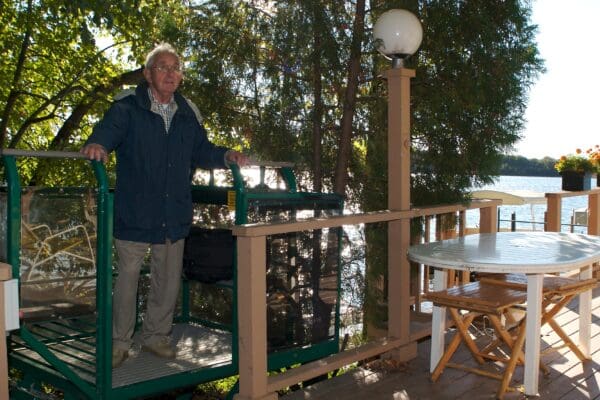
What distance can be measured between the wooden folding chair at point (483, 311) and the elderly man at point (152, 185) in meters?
1.42

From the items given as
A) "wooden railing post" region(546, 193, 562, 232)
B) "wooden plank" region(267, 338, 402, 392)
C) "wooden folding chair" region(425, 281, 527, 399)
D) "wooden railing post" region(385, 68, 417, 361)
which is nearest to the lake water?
"wooden railing post" region(546, 193, 562, 232)

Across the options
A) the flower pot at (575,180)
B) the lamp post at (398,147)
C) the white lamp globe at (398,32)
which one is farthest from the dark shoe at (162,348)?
the flower pot at (575,180)

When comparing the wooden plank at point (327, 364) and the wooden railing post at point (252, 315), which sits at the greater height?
the wooden railing post at point (252, 315)

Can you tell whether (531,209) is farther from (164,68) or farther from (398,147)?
(164,68)

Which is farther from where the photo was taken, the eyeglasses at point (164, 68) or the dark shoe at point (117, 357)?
the eyeglasses at point (164, 68)

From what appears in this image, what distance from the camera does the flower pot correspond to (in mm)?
6684

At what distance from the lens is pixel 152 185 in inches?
133

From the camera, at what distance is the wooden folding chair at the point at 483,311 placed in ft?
10.8

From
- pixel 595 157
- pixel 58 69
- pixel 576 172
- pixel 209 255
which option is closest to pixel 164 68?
pixel 209 255

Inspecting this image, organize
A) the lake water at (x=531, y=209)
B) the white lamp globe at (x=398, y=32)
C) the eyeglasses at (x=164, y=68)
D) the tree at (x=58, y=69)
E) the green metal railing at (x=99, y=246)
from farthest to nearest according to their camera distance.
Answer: the tree at (x=58, y=69) < the lake water at (x=531, y=209) < the white lamp globe at (x=398, y=32) < the eyeglasses at (x=164, y=68) < the green metal railing at (x=99, y=246)

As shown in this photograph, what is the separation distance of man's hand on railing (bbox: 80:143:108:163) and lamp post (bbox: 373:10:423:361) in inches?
66.1

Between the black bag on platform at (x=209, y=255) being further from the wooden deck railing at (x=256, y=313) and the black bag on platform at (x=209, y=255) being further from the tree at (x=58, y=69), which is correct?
the tree at (x=58, y=69)

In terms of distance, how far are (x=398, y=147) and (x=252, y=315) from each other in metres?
1.44

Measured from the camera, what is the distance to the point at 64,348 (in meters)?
3.64
